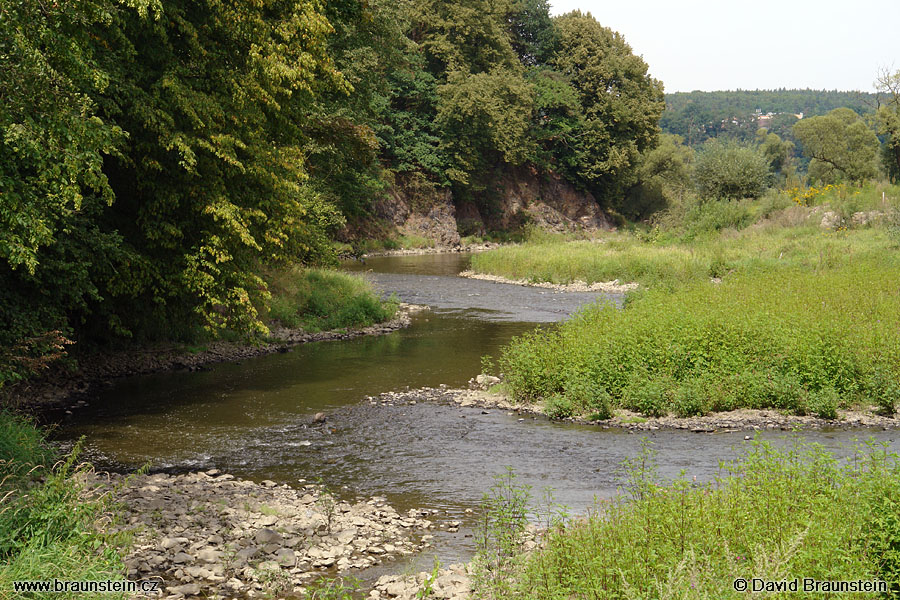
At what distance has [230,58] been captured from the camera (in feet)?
53.2

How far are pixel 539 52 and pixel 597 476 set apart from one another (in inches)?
2796

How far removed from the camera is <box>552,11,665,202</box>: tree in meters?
73.1

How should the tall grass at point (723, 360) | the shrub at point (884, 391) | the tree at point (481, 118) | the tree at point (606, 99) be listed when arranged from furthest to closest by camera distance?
1. the tree at point (606, 99)
2. the tree at point (481, 118)
3. the tall grass at point (723, 360)
4. the shrub at point (884, 391)

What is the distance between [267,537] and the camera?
335 inches

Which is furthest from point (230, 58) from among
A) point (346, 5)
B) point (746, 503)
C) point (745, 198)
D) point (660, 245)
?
point (745, 198)

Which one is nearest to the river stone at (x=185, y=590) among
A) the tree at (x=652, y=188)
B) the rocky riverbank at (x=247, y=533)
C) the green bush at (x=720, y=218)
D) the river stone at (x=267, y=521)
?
the rocky riverbank at (x=247, y=533)

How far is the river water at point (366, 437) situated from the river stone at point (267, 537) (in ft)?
6.01

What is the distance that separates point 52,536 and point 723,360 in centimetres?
1170

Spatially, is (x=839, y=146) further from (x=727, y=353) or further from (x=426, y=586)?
(x=426, y=586)

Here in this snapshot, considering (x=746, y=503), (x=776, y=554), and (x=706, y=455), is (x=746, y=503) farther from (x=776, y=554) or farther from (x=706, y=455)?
(x=706, y=455)

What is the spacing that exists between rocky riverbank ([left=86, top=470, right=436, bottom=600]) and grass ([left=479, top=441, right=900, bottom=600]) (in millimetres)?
2067

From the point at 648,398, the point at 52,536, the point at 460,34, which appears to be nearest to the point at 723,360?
the point at 648,398

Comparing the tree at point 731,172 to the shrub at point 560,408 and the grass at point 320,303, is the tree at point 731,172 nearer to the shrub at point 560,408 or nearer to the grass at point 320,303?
the grass at point 320,303

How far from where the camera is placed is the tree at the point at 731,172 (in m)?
48.9
